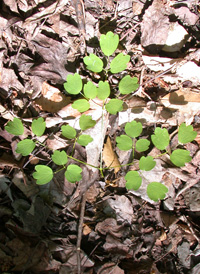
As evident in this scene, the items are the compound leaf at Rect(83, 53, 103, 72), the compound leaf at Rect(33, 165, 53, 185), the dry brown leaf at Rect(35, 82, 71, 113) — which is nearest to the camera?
the compound leaf at Rect(33, 165, 53, 185)

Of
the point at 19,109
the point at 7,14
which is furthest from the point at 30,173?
the point at 7,14

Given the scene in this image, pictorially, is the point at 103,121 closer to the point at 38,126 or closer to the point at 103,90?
the point at 103,90

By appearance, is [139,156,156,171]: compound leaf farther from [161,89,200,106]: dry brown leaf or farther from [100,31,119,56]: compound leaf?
[100,31,119,56]: compound leaf

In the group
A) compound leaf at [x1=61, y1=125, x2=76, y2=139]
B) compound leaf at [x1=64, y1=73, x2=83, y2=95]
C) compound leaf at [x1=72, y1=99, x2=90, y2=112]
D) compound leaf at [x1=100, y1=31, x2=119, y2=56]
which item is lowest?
compound leaf at [x1=61, y1=125, x2=76, y2=139]

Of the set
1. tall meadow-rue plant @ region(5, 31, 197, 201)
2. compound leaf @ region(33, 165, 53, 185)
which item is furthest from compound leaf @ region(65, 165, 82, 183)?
compound leaf @ region(33, 165, 53, 185)

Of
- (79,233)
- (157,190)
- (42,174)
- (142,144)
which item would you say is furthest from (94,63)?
(79,233)

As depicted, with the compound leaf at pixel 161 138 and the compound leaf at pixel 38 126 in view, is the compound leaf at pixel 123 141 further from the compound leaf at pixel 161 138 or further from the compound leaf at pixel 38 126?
the compound leaf at pixel 38 126

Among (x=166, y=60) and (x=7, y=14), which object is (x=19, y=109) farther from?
(x=166, y=60)
